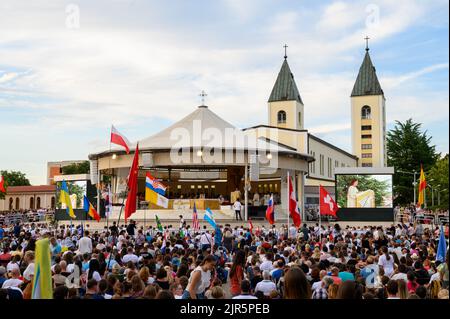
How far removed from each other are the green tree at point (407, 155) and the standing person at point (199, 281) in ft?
194

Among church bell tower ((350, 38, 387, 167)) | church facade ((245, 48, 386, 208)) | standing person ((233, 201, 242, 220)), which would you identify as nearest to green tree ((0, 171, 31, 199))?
church facade ((245, 48, 386, 208))

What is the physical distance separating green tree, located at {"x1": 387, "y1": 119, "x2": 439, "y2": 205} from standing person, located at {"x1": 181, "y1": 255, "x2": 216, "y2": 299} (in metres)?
59.2

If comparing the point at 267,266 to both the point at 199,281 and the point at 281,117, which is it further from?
the point at 281,117

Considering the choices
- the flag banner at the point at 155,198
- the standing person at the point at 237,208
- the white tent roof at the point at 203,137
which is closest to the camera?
the flag banner at the point at 155,198

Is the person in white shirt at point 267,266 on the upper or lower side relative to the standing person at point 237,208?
lower

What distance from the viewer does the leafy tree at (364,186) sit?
1454 inches

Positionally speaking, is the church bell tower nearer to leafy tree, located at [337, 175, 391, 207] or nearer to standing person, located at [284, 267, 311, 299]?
leafy tree, located at [337, 175, 391, 207]

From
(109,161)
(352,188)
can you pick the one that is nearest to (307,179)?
(352,188)

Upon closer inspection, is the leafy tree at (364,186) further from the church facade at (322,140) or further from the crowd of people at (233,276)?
the church facade at (322,140)

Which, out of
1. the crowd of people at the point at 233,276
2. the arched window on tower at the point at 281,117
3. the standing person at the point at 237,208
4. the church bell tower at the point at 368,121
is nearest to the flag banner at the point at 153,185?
the crowd of people at the point at 233,276

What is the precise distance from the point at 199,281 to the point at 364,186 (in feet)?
99.2

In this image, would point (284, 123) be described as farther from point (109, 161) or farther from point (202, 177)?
point (109, 161)
